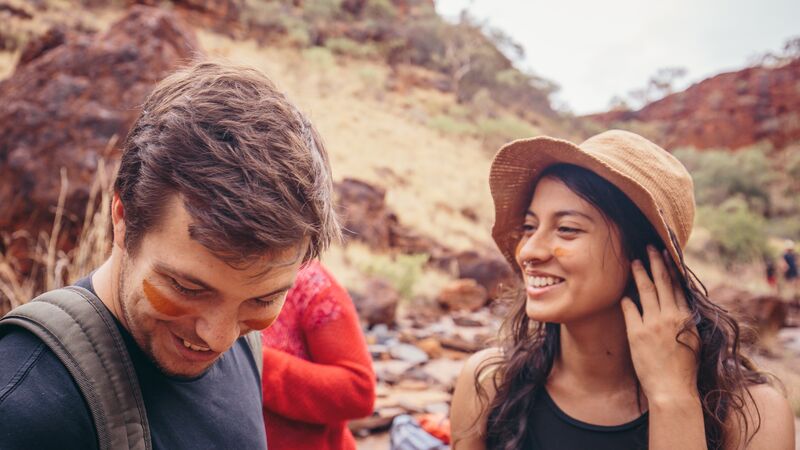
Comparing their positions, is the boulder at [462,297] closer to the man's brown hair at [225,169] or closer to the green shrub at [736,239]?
the man's brown hair at [225,169]

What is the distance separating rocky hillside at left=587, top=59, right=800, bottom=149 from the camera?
4006cm

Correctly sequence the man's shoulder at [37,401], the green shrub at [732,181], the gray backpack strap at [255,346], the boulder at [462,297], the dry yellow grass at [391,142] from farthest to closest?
the green shrub at [732,181] < the dry yellow grass at [391,142] < the boulder at [462,297] < the gray backpack strap at [255,346] < the man's shoulder at [37,401]

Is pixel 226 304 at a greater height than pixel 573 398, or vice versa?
pixel 226 304

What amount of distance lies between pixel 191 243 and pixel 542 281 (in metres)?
1.21

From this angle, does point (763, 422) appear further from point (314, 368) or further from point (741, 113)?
point (741, 113)

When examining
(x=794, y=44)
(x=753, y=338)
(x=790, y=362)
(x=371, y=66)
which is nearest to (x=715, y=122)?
(x=794, y=44)

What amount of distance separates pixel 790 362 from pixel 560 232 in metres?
7.40

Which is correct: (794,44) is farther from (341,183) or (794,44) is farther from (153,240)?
(153,240)

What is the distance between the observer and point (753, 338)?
6.09ft

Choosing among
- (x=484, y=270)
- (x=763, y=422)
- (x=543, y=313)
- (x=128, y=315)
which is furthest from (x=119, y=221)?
(x=484, y=270)

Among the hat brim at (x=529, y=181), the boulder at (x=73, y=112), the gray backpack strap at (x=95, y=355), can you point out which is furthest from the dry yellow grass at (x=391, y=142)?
the gray backpack strap at (x=95, y=355)

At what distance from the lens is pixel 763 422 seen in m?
1.54

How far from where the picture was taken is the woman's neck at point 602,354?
5.97 ft

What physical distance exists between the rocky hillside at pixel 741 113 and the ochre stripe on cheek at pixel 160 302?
1799 inches
